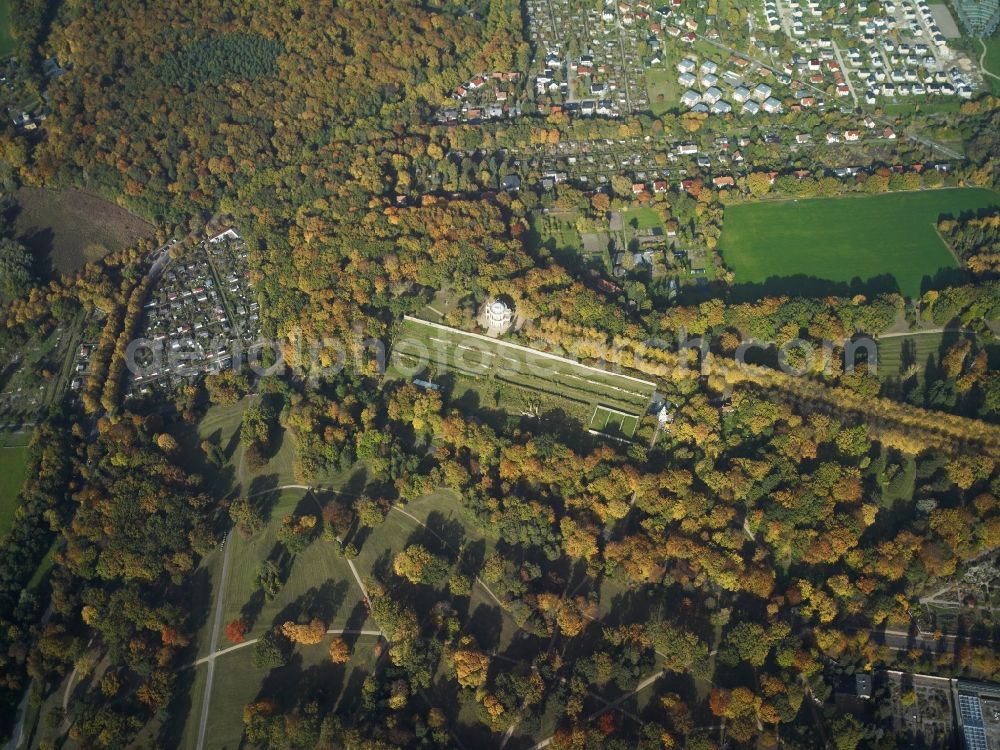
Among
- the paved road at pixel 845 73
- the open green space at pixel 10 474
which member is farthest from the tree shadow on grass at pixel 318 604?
the paved road at pixel 845 73

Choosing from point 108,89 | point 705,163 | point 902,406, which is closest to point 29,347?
point 108,89

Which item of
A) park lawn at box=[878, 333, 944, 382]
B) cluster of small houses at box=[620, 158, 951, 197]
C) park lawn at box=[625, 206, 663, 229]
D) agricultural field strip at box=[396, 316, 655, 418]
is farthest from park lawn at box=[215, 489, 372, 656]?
park lawn at box=[878, 333, 944, 382]

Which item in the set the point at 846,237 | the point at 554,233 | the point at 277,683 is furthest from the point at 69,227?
the point at 846,237

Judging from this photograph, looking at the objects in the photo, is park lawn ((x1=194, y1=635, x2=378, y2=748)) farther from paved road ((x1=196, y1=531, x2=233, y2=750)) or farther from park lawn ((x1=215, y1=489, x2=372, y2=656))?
park lawn ((x1=215, y1=489, x2=372, y2=656))

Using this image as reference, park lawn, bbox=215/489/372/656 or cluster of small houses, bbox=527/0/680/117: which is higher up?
cluster of small houses, bbox=527/0/680/117

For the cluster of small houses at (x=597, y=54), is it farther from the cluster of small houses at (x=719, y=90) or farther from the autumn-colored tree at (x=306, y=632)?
the autumn-colored tree at (x=306, y=632)

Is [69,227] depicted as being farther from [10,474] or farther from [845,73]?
[845,73]
